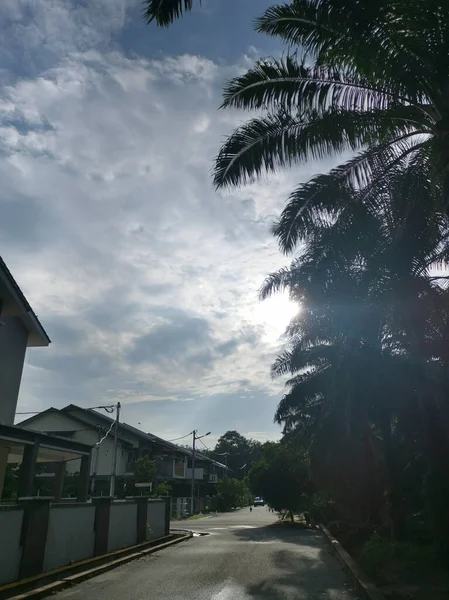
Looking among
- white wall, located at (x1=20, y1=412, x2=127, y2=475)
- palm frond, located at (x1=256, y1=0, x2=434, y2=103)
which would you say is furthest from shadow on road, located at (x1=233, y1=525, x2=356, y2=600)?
white wall, located at (x1=20, y1=412, x2=127, y2=475)

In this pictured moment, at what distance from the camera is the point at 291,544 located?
20.0 metres

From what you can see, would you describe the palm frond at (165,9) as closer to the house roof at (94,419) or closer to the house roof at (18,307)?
the house roof at (18,307)

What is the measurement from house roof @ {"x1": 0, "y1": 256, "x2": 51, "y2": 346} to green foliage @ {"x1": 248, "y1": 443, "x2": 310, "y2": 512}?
20.6 metres

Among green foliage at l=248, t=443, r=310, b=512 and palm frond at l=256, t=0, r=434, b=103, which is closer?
palm frond at l=256, t=0, r=434, b=103

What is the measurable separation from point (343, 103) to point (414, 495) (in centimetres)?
1568

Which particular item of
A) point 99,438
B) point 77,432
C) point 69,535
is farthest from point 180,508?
point 69,535

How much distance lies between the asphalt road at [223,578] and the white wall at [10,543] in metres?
0.98

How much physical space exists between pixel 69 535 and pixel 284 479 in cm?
2458

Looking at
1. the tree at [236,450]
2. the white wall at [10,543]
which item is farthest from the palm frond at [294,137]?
the tree at [236,450]

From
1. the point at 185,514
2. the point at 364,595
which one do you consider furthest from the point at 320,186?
the point at 185,514

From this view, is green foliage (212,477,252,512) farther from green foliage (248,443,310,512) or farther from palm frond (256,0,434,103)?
palm frond (256,0,434,103)

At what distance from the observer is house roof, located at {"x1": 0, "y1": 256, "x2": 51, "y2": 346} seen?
1337cm

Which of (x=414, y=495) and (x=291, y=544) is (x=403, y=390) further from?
(x=291, y=544)

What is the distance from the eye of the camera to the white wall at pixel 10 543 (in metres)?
9.00
